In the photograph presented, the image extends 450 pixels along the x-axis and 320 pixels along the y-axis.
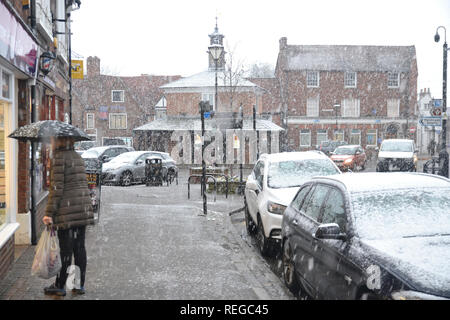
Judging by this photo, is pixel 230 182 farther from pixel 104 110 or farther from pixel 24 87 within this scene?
pixel 104 110

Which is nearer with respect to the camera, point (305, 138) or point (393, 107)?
point (305, 138)

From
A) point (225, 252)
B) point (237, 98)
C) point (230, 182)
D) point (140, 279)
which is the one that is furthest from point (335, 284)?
point (237, 98)

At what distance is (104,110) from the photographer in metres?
57.4

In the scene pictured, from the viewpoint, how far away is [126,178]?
22.4 m

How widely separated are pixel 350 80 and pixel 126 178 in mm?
41214

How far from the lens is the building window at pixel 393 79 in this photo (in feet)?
190

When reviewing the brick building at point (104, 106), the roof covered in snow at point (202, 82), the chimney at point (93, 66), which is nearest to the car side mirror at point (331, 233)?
the roof covered in snow at point (202, 82)

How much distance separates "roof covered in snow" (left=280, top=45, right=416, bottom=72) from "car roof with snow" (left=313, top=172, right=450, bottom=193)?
5319 centimetres

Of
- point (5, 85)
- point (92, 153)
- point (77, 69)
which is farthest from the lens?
point (92, 153)

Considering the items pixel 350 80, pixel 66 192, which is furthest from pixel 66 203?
pixel 350 80

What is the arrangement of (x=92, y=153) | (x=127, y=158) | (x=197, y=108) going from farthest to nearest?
(x=197, y=108) → (x=92, y=153) → (x=127, y=158)

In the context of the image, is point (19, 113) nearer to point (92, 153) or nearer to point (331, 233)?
point (331, 233)

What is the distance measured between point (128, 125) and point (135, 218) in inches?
1864

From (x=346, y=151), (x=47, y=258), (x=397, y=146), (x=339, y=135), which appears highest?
(x=339, y=135)
